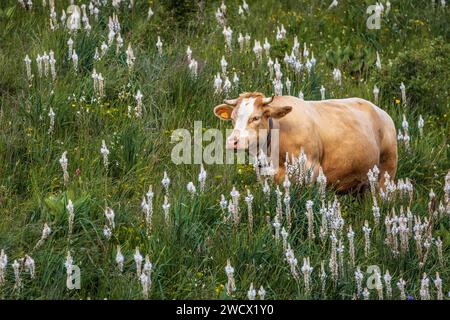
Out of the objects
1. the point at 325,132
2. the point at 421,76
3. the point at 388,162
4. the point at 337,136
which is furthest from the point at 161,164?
the point at 421,76

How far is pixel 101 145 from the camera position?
12.2 meters

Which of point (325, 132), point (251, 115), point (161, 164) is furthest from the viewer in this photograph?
point (161, 164)

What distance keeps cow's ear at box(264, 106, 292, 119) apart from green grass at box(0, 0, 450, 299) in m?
0.73

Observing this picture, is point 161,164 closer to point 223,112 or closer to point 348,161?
point 223,112

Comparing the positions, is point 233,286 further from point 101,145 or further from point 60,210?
point 101,145

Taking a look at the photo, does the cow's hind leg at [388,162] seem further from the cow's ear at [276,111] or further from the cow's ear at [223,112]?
the cow's ear at [223,112]

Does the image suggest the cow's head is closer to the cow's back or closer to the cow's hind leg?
the cow's back

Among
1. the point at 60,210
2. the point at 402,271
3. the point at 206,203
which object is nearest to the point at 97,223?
the point at 60,210

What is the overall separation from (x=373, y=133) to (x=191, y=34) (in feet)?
15.1

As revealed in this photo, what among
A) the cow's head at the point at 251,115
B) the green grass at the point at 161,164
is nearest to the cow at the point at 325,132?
the cow's head at the point at 251,115

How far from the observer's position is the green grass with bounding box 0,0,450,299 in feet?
32.6

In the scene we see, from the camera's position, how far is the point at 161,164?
12.2 meters

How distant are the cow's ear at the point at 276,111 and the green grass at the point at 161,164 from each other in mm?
728

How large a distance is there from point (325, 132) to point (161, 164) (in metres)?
1.72
